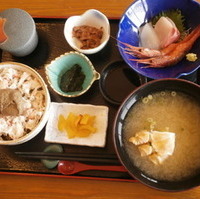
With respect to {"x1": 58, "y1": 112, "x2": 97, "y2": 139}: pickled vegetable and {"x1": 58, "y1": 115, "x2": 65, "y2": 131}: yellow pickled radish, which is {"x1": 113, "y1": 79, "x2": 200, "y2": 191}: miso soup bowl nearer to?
{"x1": 58, "y1": 112, "x2": 97, "y2": 139}: pickled vegetable

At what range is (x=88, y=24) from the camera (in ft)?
7.06

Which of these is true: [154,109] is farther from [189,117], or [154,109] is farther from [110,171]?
[110,171]

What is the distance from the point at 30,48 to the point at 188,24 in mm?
1013

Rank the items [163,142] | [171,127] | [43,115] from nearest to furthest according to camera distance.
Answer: [163,142]
[171,127]
[43,115]

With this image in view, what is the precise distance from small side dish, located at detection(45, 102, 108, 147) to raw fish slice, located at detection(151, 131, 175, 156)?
0.34 meters

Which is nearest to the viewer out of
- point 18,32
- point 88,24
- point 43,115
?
point 43,115

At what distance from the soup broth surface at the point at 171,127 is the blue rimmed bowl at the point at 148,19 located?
18 cm

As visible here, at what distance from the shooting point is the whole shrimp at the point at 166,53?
1939 millimetres

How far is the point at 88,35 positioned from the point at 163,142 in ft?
2.87

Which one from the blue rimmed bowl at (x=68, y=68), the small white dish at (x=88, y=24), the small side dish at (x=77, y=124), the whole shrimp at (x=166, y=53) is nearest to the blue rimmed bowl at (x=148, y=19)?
the whole shrimp at (x=166, y=53)

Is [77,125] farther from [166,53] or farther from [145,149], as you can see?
[166,53]

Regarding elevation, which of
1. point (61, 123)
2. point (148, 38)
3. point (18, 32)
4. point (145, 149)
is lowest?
point (61, 123)

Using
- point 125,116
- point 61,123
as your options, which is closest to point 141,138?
point 125,116

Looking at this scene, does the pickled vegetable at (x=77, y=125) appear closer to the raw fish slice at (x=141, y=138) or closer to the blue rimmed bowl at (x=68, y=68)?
the blue rimmed bowl at (x=68, y=68)
